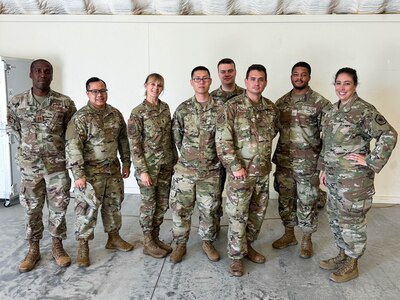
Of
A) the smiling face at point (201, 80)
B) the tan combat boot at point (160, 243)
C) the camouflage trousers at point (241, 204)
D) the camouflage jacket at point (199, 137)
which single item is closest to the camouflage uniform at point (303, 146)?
the camouflage trousers at point (241, 204)

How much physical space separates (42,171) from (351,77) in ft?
8.67

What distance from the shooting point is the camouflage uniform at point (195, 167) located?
2.98m

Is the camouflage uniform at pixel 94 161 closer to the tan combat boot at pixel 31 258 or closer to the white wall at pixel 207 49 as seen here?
the tan combat boot at pixel 31 258

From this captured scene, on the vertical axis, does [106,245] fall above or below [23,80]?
below

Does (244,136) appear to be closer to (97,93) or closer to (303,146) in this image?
(303,146)

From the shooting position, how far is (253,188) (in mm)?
2951

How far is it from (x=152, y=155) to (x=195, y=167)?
1.35 feet

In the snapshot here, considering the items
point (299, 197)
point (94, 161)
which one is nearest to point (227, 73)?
point (299, 197)

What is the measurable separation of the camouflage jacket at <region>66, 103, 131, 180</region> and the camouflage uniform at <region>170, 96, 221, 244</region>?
0.55 meters

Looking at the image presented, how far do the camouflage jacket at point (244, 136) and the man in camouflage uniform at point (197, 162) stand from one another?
161mm

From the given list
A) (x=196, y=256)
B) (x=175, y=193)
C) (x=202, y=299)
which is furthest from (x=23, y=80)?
(x=202, y=299)

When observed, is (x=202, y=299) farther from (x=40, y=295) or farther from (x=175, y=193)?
(x=40, y=295)

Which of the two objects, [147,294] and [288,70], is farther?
[288,70]

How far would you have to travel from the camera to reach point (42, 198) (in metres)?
3.04
